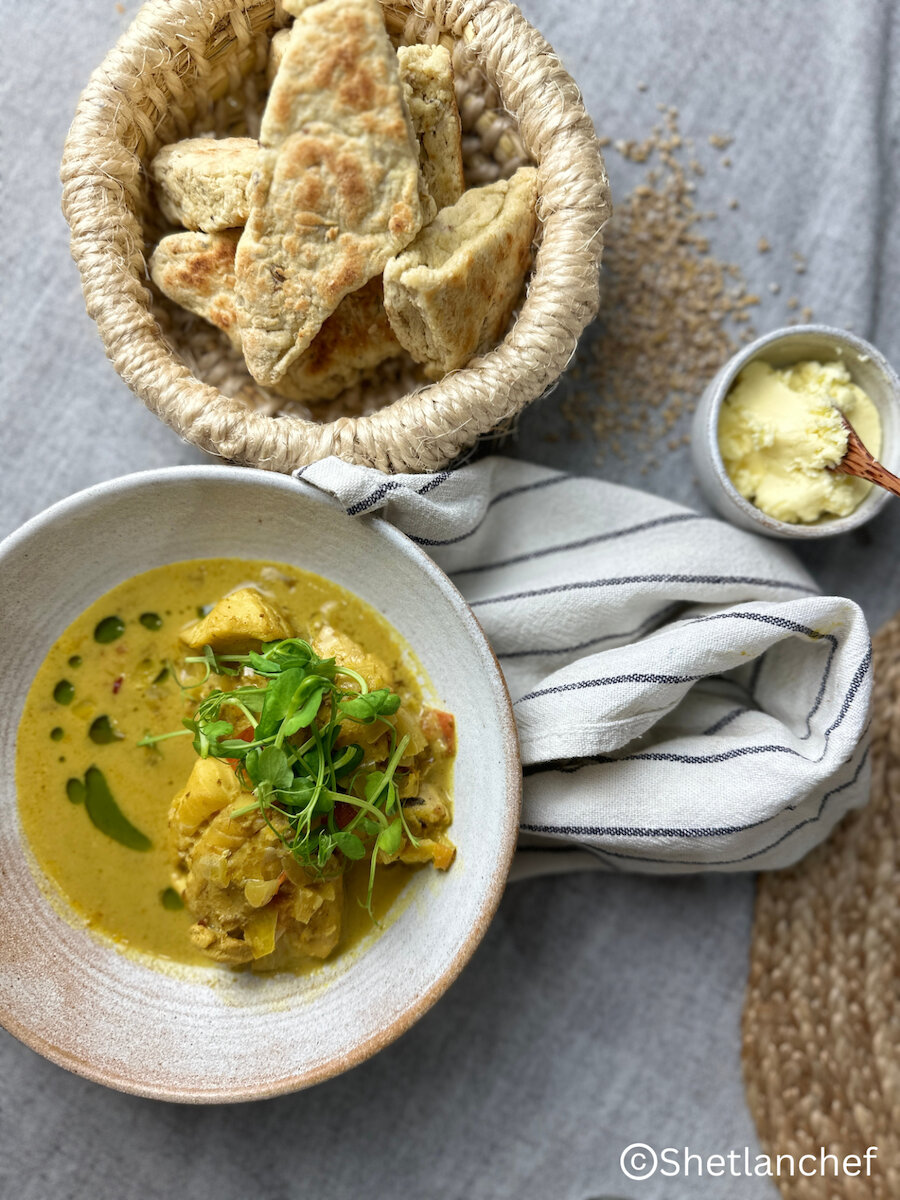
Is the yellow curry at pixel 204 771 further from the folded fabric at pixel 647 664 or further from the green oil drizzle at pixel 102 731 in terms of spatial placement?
the folded fabric at pixel 647 664

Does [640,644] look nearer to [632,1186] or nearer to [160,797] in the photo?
[160,797]

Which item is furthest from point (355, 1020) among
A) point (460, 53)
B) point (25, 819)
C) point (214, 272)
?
point (460, 53)

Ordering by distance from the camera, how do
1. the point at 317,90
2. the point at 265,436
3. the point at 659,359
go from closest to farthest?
the point at 317,90, the point at 265,436, the point at 659,359

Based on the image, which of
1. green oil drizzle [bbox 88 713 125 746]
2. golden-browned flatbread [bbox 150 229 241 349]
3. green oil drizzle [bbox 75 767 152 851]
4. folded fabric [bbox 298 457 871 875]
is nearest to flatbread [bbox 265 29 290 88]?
golden-browned flatbread [bbox 150 229 241 349]

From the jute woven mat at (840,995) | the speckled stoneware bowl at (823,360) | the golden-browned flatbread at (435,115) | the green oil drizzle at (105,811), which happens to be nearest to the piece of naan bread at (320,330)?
the golden-browned flatbread at (435,115)

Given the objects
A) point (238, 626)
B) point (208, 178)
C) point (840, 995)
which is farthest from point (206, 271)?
point (840, 995)

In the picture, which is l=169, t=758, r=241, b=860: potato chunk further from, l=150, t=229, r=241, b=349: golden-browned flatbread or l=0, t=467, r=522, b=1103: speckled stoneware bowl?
l=150, t=229, r=241, b=349: golden-browned flatbread
